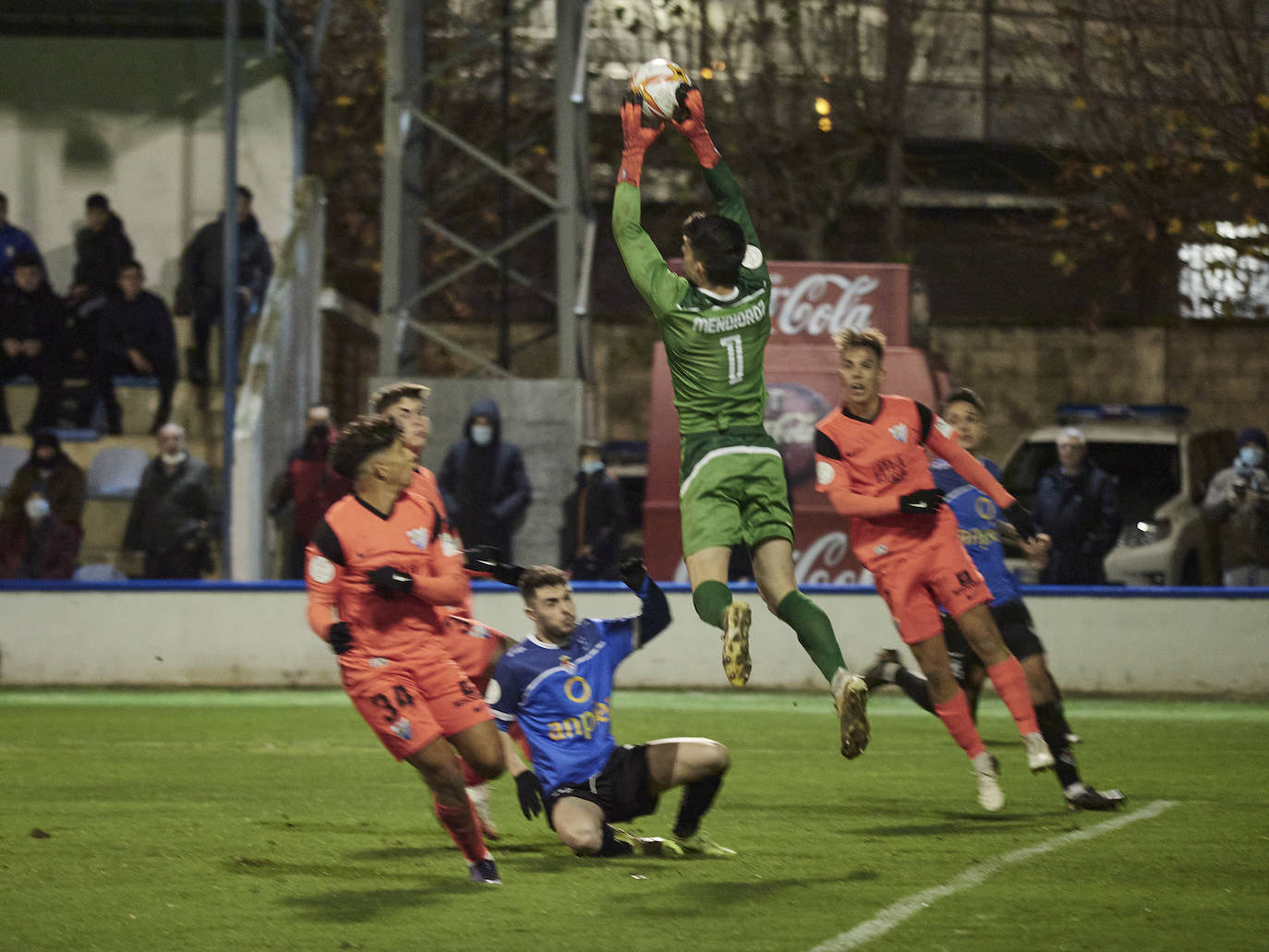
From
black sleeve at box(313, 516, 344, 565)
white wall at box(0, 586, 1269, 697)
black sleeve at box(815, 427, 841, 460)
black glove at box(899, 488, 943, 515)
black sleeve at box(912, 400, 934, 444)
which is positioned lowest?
white wall at box(0, 586, 1269, 697)

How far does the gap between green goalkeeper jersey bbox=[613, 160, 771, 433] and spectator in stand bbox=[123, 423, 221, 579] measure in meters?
10.2

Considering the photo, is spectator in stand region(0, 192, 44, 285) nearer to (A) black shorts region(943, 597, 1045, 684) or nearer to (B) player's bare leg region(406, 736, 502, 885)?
(A) black shorts region(943, 597, 1045, 684)

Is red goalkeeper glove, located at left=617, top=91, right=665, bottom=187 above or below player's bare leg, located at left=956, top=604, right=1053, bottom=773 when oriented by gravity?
above

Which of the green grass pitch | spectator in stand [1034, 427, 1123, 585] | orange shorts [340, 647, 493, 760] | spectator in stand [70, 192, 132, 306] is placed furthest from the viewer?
spectator in stand [70, 192, 132, 306]

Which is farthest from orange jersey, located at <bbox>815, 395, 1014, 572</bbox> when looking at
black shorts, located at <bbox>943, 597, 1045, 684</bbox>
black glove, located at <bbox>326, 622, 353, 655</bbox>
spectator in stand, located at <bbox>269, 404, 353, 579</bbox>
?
spectator in stand, located at <bbox>269, 404, 353, 579</bbox>

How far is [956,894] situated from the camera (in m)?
6.68

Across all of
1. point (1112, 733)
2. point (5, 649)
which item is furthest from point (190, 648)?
point (1112, 733)

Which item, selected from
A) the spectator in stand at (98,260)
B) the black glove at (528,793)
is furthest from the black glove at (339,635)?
the spectator in stand at (98,260)

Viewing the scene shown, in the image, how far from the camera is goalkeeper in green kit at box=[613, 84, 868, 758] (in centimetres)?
751

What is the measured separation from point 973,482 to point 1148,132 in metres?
17.1

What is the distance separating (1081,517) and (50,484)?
8.90 metres

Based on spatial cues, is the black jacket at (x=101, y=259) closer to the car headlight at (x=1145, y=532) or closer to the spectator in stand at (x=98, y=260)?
the spectator in stand at (x=98, y=260)

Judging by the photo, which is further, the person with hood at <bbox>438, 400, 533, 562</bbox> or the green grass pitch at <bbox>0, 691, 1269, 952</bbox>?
the person with hood at <bbox>438, 400, 533, 562</bbox>

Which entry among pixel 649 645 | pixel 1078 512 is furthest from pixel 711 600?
pixel 1078 512
